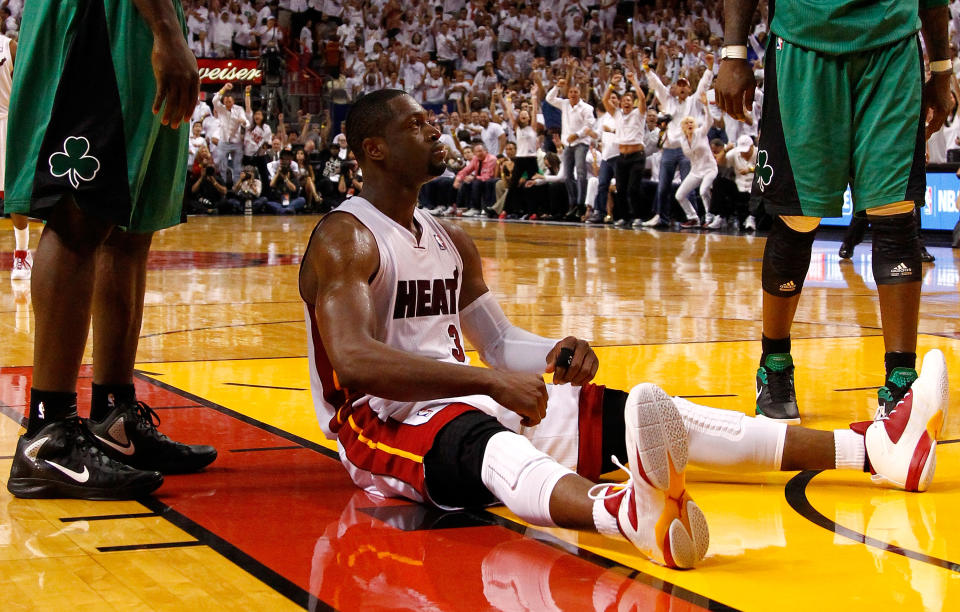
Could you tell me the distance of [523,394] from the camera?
229cm

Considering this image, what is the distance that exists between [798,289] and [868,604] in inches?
67.6

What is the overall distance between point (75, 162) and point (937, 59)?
234cm

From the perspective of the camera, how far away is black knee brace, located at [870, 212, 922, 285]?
318cm

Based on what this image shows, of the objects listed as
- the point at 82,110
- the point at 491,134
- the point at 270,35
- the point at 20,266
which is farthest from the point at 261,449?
the point at 270,35

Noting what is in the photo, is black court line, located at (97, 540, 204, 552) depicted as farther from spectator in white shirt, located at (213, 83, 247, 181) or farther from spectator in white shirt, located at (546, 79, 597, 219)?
spectator in white shirt, located at (213, 83, 247, 181)

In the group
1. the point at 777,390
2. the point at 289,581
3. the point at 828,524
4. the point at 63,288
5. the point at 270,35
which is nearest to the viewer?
the point at 289,581

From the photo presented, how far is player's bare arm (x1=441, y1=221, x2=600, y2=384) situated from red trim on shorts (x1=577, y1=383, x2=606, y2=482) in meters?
0.07

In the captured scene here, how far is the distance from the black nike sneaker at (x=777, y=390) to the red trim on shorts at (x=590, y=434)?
0.84 metres

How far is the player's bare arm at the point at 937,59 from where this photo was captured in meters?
3.38

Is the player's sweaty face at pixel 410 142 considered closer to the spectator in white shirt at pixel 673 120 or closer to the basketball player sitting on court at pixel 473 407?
the basketball player sitting on court at pixel 473 407

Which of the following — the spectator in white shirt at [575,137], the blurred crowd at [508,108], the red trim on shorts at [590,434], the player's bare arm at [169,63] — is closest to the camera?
the player's bare arm at [169,63]

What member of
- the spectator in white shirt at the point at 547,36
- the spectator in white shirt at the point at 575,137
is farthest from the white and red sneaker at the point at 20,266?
the spectator in white shirt at the point at 547,36

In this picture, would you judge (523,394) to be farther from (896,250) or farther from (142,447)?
(896,250)

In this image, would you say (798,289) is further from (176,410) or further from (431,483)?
(176,410)
